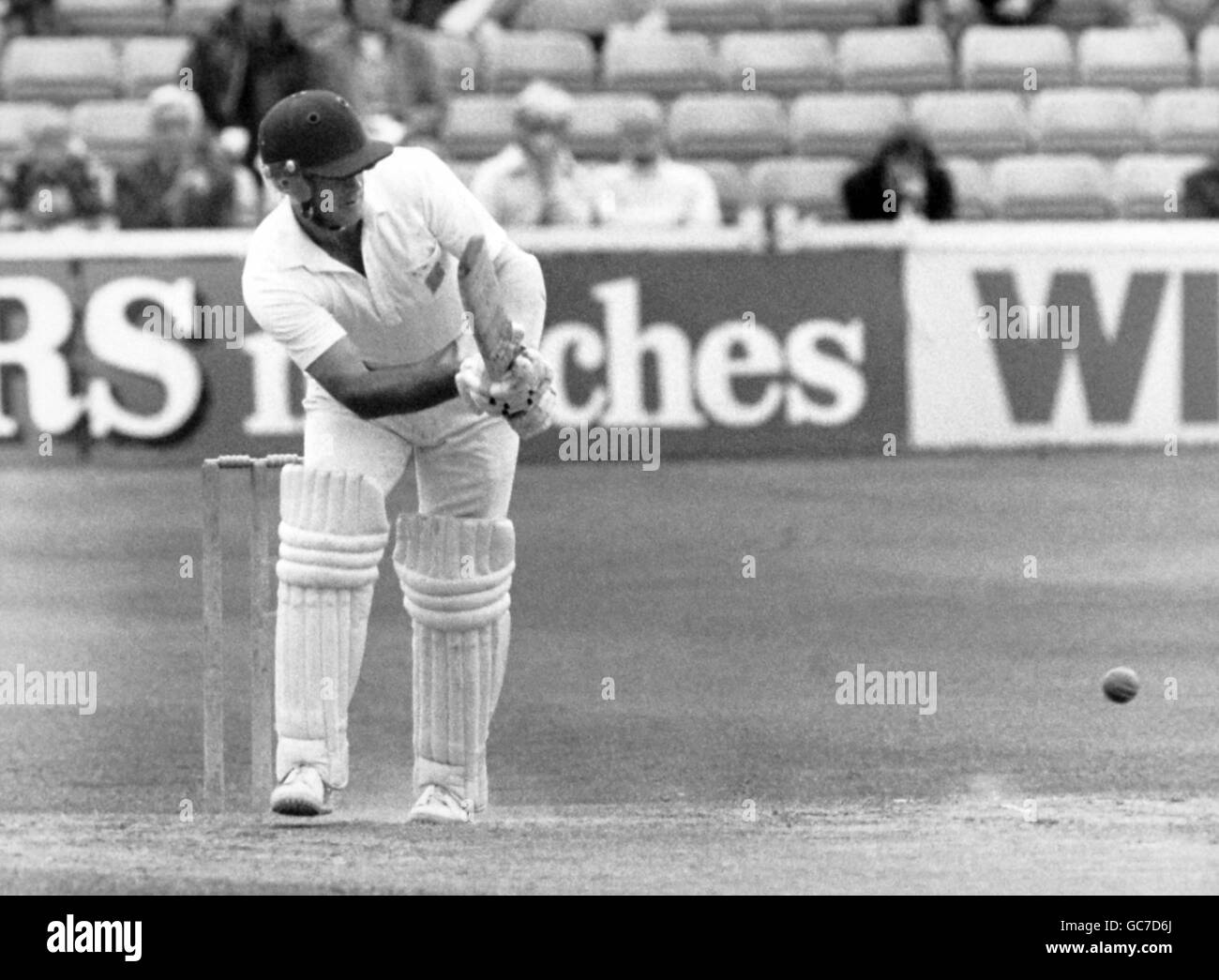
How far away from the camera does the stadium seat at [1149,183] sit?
18.4 metres

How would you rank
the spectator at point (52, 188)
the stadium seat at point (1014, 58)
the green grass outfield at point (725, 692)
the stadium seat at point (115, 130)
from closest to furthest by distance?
the green grass outfield at point (725, 692)
the spectator at point (52, 188)
the stadium seat at point (115, 130)
the stadium seat at point (1014, 58)

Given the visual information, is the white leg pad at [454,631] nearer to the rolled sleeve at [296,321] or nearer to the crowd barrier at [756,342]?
the rolled sleeve at [296,321]

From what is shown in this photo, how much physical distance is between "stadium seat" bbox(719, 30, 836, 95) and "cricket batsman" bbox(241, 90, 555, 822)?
1171 centimetres

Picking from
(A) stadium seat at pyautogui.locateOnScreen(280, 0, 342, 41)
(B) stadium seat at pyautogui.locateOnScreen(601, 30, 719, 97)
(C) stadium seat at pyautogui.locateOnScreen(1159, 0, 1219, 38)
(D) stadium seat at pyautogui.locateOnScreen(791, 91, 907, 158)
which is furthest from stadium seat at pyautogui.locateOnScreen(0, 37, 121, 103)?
(C) stadium seat at pyautogui.locateOnScreen(1159, 0, 1219, 38)

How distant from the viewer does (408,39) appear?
17.1 metres

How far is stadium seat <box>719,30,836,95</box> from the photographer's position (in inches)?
764

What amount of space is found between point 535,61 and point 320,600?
38.9 ft

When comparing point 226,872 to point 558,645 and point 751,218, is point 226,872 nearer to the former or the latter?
point 558,645

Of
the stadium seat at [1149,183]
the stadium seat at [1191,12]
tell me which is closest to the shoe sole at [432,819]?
the stadium seat at [1149,183]

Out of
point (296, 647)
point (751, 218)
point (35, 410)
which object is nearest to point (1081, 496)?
point (751, 218)

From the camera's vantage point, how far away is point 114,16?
1967 centimetres

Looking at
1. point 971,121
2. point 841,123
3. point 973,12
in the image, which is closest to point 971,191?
point 971,121

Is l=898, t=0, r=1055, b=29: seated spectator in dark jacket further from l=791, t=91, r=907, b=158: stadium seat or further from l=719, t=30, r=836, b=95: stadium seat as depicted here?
l=791, t=91, r=907, b=158: stadium seat

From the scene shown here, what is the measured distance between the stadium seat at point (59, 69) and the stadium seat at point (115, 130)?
450 millimetres
